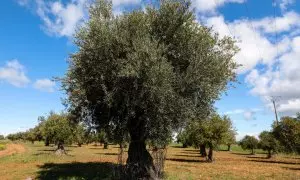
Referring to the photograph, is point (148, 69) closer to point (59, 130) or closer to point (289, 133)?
point (59, 130)

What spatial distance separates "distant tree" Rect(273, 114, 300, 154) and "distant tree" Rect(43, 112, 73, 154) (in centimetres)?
4218

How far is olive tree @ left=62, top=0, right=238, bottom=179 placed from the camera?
74.3ft

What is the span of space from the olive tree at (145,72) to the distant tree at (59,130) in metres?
38.4

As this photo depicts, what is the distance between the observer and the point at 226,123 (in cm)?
5853

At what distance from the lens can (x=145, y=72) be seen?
22.3 metres

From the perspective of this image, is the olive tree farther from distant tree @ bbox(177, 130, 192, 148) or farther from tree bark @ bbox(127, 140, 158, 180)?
distant tree @ bbox(177, 130, 192, 148)

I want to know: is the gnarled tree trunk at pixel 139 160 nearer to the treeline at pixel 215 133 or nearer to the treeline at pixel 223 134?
the treeline at pixel 223 134

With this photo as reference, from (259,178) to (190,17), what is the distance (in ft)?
60.4

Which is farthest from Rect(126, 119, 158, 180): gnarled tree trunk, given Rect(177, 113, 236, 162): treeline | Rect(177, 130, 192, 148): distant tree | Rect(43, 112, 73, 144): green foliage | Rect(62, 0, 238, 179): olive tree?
Rect(43, 112, 73, 144): green foliage

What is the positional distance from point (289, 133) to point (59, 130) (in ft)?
148

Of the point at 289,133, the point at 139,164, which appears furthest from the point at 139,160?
the point at 289,133

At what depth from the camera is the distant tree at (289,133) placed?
210 feet

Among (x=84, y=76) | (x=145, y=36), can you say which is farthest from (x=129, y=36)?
(x=84, y=76)

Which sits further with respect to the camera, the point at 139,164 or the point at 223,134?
the point at 223,134
